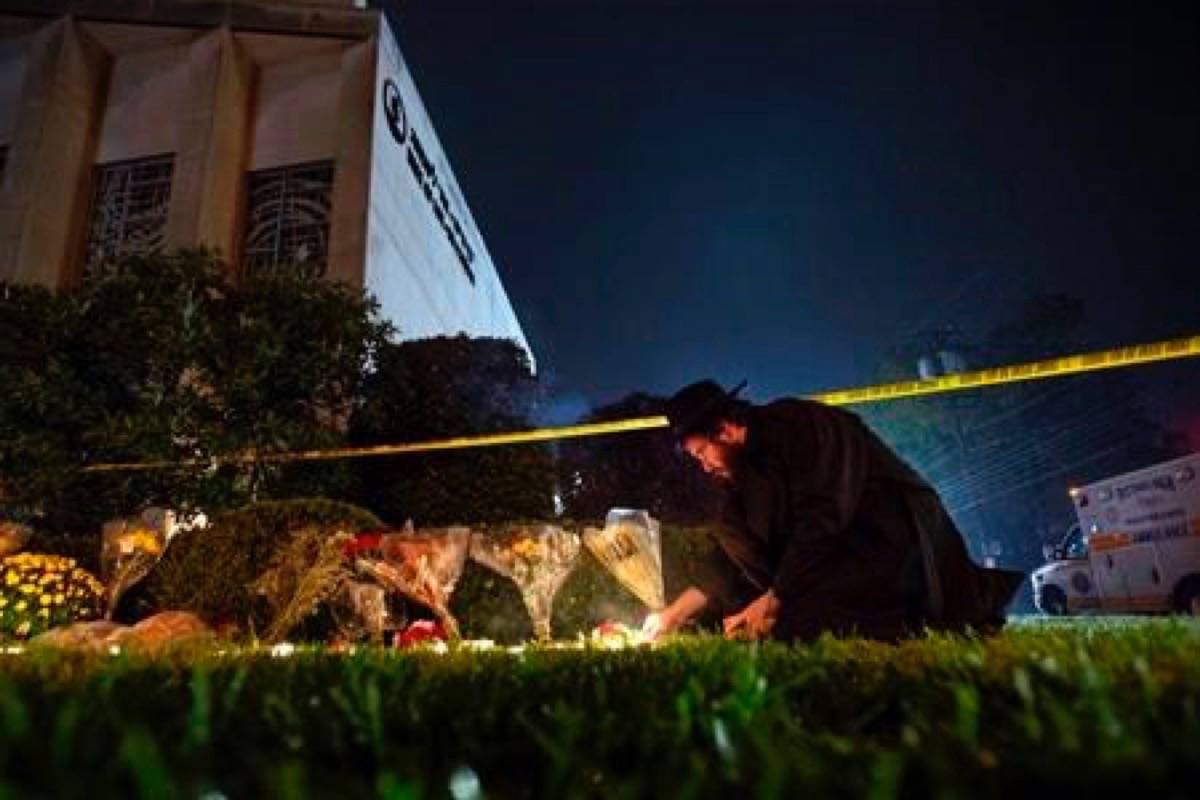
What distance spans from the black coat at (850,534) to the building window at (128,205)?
67.1ft

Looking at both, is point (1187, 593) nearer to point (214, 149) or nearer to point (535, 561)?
point (535, 561)

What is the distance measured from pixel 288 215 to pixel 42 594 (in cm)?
1439

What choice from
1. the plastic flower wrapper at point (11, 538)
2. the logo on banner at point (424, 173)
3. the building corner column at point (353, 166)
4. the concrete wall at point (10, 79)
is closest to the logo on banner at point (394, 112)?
the logo on banner at point (424, 173)

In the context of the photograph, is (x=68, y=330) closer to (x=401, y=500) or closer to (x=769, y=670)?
(x=401, y=500)

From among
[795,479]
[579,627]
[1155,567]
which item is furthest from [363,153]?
[1155,567]

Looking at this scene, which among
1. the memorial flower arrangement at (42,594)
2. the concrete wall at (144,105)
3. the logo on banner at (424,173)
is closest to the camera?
the memorial flower arrangement at (42,594)

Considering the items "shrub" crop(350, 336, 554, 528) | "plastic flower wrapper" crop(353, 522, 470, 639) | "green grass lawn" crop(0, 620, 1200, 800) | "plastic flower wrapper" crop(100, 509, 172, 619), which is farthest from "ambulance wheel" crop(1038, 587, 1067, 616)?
"green grass lawn" crop(0, 620, 1200, 800)

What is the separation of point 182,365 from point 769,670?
10.2 meters

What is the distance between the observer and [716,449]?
3758mm

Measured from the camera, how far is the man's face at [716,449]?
3.73 metres

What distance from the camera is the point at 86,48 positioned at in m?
20.8

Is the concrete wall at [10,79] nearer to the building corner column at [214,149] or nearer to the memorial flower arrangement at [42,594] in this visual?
the building corner column at [214,149]

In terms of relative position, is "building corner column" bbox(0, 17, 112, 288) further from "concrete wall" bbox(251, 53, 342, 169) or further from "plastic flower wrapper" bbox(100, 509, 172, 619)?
"plastic flower wrapper" bbox(100, 509, 172, 619)

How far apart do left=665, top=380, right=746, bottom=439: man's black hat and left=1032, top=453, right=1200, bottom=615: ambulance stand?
1171cm
